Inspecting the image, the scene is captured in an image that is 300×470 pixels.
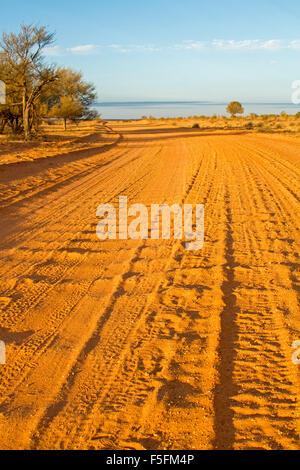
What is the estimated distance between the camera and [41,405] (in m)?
3.12

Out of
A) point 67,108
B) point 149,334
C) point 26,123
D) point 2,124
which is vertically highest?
point 67,108

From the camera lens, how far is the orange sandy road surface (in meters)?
2.89

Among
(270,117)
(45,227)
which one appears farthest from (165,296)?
(270,117)

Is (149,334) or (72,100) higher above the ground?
(72,100)

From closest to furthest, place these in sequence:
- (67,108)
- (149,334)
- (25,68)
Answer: (149,334), (25,68), (67,108)

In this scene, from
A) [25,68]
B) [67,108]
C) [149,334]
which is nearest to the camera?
[149,334]

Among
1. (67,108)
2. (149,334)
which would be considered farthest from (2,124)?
(149,334)

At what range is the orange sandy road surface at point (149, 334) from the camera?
9.48 ft

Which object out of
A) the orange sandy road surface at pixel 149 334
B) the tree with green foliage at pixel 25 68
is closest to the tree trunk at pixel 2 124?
the tree with green foliage at pixel 25 68

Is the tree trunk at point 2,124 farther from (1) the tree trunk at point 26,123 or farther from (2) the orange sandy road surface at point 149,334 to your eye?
(2) the orange sandy road surface at point 149,334

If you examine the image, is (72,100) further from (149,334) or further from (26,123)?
(149,334)

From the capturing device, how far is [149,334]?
4.03 m

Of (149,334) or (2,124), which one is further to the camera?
(2,124)

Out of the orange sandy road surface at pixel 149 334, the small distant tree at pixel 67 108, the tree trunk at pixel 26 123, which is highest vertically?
the small distant tree at pixel 67 108
